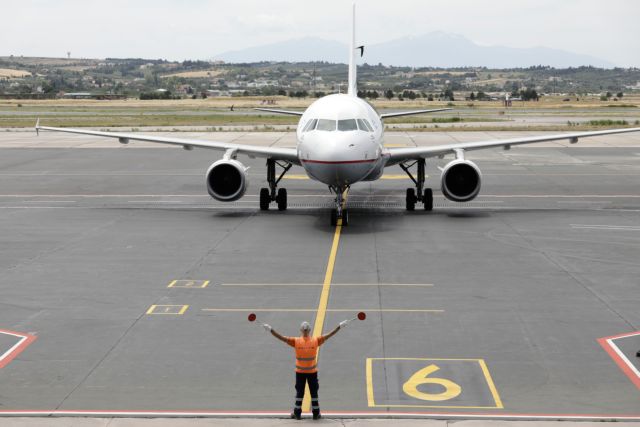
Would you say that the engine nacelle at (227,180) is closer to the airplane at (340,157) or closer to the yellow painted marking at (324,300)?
the airplane at (340,157)

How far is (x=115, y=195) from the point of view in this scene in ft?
128

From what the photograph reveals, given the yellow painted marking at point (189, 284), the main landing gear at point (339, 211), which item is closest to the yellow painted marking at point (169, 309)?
the yellow painted marking at point (189, 284)

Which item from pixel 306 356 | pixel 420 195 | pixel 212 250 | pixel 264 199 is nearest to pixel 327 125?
pixel 264 199

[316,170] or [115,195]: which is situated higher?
[316,170]

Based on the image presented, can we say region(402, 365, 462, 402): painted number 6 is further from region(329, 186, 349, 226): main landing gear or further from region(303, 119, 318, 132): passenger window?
region(303, 119, 318, 132): passenger window

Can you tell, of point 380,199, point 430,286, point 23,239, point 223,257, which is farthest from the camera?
point 380,199

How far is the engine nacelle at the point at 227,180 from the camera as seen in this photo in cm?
3294

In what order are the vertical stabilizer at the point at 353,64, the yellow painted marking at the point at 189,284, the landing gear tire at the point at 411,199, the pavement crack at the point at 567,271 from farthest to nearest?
the vertical stabilizer at the point at 353,64
the landing gear tire at the point at 411,199
the yellow painted marking at the point at 189,284
the pavement crack at the point at 567,271

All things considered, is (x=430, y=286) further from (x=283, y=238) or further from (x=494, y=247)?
(x=283, y=238)

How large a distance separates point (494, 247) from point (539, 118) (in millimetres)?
75532

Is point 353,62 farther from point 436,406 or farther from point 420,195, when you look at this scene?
point 436,406

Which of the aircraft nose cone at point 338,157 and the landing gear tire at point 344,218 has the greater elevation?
the aircraft nose cone at point 338,157

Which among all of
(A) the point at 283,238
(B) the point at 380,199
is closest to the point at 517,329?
(A) the point at 283,238

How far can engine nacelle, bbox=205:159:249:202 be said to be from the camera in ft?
108
